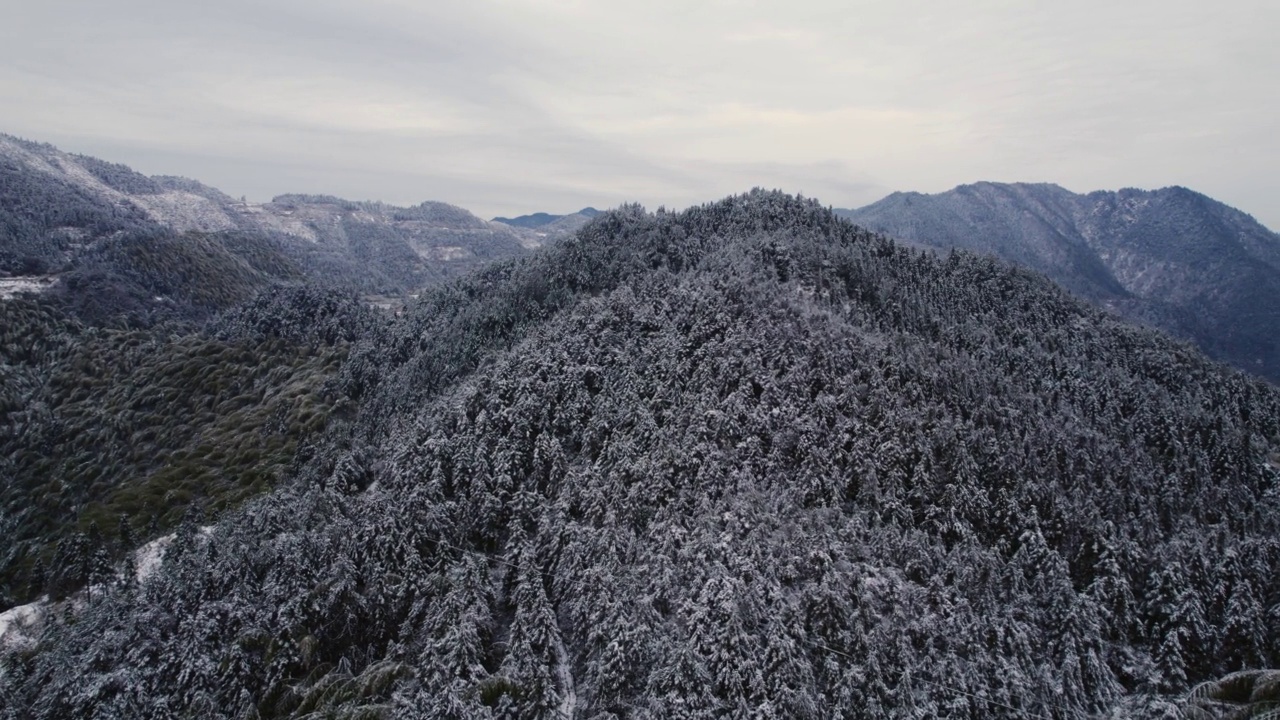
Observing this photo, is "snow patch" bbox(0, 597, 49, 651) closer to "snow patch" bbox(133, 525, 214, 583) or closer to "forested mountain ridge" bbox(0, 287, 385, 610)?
"forested mountain ridge" bbox(0, 287, 385, 610)

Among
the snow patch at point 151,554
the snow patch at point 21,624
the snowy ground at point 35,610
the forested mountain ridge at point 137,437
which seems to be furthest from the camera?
the forested mountain ridge at point 137,437

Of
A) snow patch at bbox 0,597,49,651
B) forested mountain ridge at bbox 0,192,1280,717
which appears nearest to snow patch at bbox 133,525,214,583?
forested mountain ridge at bbox 0,192,1280,717

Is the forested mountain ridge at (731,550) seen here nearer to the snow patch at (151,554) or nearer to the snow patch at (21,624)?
the snow patch at (21,624)

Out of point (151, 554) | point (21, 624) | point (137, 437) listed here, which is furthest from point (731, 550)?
point (137, 437)

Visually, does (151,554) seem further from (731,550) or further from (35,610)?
(731,550)

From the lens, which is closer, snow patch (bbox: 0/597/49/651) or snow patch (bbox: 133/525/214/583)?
snow patch (bbox: 0/597/49/651)

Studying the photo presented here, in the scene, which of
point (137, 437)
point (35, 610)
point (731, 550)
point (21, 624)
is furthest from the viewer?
point (137, 437)

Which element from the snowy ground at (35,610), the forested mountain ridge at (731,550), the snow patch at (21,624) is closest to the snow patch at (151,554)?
the snowy ground at (35,610)

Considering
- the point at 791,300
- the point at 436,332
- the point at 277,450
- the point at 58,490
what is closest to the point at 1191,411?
the point at 791,300
